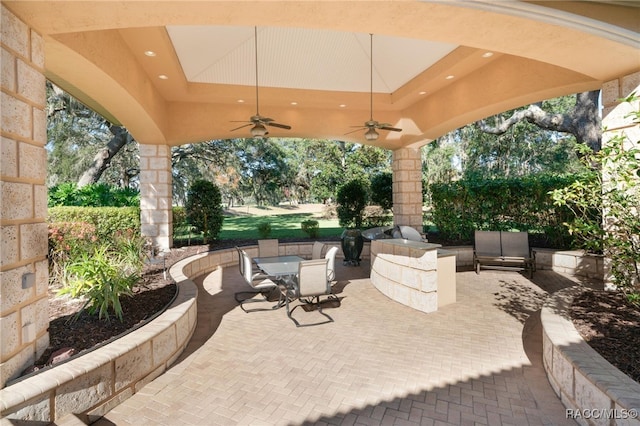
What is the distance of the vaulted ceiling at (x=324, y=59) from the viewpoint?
323 centimetres

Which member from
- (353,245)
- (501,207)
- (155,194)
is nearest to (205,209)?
(155,194)

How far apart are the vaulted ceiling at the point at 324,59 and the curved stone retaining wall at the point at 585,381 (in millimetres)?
3234

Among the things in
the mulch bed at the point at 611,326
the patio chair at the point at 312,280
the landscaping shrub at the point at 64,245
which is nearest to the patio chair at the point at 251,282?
the patio chair at the point at 312,280

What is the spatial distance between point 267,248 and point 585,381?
612 centimetres

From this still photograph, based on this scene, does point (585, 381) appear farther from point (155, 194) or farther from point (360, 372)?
point (155, 194)

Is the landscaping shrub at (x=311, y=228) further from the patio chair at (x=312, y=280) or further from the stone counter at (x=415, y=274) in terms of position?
the patio chair at (x=312, y=280)

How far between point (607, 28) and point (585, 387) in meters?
3.82

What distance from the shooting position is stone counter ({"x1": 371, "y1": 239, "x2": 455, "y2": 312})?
5.00m

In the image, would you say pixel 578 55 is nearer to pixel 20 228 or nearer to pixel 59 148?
pixel 20 228

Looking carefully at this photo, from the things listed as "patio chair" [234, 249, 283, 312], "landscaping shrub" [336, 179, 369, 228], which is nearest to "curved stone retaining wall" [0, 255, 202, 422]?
"patio chair" [234, 249, 283, 312]

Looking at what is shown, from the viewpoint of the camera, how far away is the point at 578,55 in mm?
4234

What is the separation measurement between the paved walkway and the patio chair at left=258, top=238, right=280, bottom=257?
90.7 inches

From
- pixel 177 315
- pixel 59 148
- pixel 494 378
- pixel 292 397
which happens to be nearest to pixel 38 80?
pixel 177 315

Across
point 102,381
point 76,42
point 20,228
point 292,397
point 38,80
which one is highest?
point 76,42
